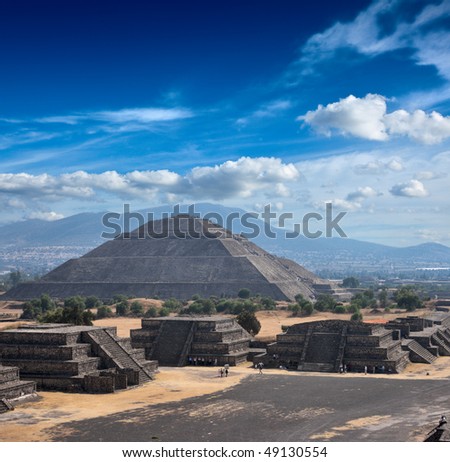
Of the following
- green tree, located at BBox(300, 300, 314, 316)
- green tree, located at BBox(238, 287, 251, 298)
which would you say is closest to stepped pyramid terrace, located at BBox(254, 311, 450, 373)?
green tree, located at BBox(300, 300, 314, 316)

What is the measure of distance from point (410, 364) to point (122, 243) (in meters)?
127

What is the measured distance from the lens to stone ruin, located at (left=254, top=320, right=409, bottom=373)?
2100 inches

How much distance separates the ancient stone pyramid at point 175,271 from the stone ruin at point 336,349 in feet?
270

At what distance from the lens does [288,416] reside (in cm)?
3600

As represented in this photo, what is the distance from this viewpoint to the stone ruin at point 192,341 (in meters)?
57.1

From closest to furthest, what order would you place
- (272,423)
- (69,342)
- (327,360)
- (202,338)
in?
(272,423)
(69,342)
(327,360)
(202,338)

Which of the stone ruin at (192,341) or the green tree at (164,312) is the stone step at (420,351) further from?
the green tree at (164,312)

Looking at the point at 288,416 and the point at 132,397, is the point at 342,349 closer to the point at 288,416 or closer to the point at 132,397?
the point at 132,397

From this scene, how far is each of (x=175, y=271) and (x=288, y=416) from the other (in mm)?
119556

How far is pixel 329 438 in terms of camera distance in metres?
31.0

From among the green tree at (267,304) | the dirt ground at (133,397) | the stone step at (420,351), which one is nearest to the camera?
the dirt ground at (133,397)

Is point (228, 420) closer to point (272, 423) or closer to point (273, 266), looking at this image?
point (272, 423)

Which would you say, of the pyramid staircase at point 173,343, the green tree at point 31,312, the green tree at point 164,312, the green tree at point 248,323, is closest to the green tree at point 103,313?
the green tree at point 164,312
